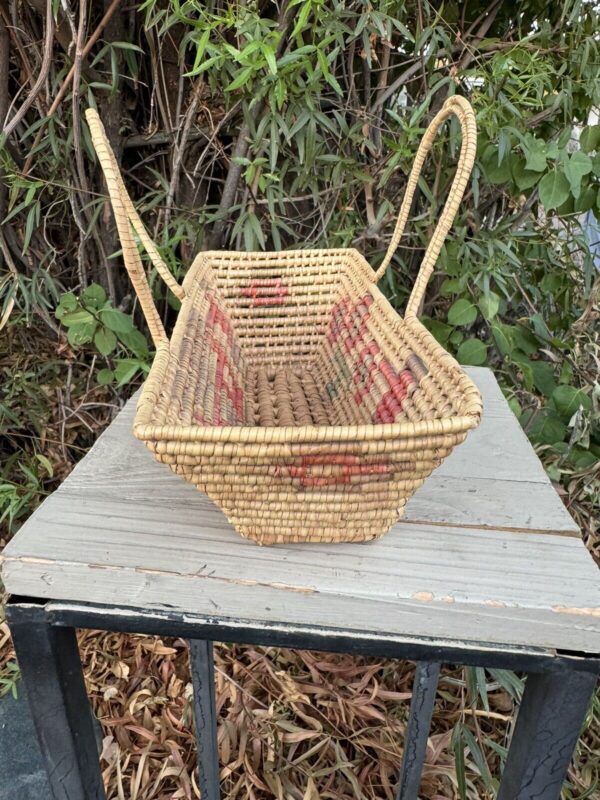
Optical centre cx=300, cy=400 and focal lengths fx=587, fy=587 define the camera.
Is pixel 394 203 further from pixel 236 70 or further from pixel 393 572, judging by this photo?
pixel 393 572

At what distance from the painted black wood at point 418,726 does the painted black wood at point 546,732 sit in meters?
0.09

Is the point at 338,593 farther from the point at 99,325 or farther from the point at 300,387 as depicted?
the point at 99,325

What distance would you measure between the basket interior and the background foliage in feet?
0.66

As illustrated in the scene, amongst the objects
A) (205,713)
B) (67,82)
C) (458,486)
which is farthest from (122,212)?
(67,82)

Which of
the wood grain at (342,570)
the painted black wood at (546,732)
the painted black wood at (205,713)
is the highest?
the wood grain at (342,570)

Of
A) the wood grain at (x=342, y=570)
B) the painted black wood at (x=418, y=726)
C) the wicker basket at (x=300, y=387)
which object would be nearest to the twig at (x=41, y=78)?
the wicker basket at (x=300, y=387)

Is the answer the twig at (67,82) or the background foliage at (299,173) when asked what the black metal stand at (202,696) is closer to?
the background foliage at (299,173)

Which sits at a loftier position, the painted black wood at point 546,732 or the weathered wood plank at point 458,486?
the weathered wood plank at point 458,486

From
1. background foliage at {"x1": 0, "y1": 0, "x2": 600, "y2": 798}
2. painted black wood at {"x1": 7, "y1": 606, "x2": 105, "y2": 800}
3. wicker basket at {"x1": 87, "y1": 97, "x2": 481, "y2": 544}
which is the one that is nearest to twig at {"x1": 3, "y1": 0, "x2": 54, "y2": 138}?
background foliage at {"x1": 0, "y1": 0, "x2": 600, "y2": 798}

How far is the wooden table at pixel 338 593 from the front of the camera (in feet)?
1.56

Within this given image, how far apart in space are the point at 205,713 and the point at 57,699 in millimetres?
167

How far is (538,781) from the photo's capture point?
55cm

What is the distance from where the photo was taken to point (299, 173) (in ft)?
3.37

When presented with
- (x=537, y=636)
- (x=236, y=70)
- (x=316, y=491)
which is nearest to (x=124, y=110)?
(x=236, y=70)
